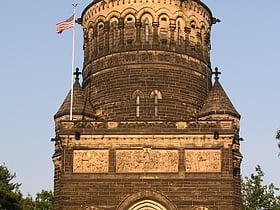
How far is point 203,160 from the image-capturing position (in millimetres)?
25328

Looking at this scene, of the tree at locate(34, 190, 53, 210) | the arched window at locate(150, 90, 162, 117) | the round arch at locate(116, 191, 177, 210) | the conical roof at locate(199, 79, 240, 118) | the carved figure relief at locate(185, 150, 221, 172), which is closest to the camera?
the round arch at locate(116, 191, 177, 210)

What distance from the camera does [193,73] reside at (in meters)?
30.4

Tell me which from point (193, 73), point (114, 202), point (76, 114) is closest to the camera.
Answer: point (114, 202)

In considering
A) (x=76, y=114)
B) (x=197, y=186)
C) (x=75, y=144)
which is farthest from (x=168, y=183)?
(x=76, y=114)

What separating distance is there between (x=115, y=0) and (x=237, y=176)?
10206 mm

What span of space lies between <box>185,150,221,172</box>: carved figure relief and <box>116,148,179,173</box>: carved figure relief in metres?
0.51

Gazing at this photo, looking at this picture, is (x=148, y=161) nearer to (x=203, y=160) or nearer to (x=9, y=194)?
(x=203, y=160)

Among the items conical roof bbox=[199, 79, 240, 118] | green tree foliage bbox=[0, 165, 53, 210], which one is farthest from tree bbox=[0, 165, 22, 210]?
conical roof bbox=[199, 79, 240, 118]

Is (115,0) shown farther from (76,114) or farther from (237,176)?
(237,176)

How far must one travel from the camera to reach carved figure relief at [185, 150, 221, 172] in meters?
25.2

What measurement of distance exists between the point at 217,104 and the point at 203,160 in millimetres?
3683

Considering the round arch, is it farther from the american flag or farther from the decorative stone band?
the american flag

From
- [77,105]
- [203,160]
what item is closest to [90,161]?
[77,105]

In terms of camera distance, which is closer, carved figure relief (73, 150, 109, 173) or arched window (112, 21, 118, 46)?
carved figure relief (73, 150, 109, 173)
